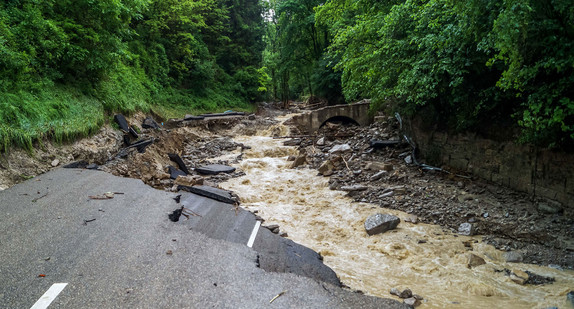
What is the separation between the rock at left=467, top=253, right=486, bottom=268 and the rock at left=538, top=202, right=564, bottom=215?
2779 mm

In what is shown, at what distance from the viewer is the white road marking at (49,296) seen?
273cm

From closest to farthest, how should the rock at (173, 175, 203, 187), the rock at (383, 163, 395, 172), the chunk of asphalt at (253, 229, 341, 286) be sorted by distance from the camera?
the chunk of asphalt at (253, 229, 341, 286) → the rock at (173, 175, 203, 187) → the rock at (383, 163, 395, 172)

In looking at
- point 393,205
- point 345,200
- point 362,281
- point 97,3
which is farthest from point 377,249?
point 97,3

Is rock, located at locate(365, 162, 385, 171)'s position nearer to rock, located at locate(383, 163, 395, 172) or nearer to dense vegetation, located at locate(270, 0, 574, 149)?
rock, located at locate(383, 163, 395, 172)

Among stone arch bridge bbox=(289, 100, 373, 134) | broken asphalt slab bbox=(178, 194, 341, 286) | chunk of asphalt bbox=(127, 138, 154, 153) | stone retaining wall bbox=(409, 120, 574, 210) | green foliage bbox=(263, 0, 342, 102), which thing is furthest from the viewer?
green foliage bbox=(263, 0, 342, 102)

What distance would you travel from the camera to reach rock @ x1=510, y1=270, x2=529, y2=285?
16.0 ft

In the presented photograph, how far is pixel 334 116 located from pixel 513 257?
1606 cm

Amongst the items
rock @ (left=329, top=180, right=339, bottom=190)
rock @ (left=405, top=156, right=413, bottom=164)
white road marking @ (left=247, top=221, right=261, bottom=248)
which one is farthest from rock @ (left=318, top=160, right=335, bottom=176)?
white road marking @ (left=247, top=221, right=261, bottom=248)

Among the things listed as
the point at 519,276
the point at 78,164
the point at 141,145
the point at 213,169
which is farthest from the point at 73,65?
the point at 519,276

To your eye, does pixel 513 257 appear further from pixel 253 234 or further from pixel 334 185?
pixel 334 185

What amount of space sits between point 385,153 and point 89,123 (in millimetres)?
11379

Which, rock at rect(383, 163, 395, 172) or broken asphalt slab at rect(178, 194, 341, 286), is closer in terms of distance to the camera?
broken asphalt slab at rect(178, 194, 341, 286)

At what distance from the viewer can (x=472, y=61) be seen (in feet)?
24.0

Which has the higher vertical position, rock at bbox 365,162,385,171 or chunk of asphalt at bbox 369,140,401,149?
chunk of asphalt at bbox 369,140,401,149
